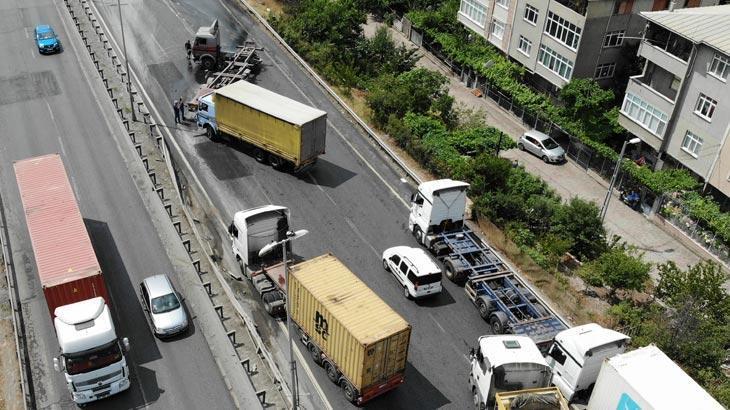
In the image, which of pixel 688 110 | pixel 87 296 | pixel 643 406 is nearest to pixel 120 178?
pixel 87 296

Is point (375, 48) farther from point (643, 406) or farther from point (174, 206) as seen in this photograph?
point (643, 406)

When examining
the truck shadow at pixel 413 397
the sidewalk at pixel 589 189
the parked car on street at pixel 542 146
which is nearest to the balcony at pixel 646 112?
the sidewalk at pixel 589 189

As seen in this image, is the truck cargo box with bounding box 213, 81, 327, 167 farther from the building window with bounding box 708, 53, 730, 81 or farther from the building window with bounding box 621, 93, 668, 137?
the building window with bounding box 708, 53, 730, 81

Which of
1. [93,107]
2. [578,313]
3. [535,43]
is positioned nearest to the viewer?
[578,313]

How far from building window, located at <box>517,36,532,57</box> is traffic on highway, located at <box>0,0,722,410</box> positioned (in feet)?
59.4

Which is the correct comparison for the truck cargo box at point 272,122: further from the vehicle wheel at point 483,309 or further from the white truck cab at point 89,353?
the white truck cab at point 89,353

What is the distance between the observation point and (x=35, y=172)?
35.8 metres

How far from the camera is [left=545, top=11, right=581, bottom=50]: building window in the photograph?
52.0 m

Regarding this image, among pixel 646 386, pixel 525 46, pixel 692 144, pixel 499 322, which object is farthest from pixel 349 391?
pixel 525 46

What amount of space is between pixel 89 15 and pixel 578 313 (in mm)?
51829

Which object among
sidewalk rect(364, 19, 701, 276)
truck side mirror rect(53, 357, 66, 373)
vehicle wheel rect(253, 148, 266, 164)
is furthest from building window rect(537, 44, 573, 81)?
truck side mirror rect(53, 357, 66, 373)

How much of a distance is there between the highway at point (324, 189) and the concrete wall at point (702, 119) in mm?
19982

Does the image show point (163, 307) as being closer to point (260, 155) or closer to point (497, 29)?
point (260, 155)

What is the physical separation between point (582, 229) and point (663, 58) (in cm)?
1641
